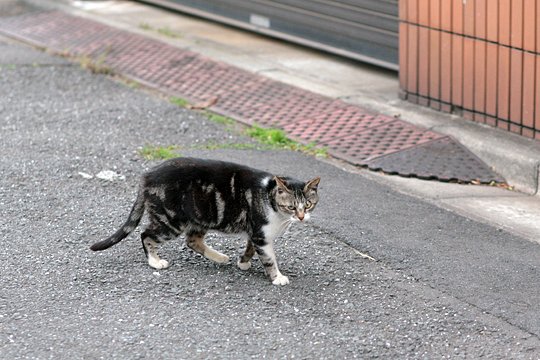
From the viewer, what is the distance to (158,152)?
316 inches

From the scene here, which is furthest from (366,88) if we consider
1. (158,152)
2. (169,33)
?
(169,33)

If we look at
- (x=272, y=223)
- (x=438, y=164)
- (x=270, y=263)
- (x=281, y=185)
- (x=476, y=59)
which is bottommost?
(x=438, y=164)

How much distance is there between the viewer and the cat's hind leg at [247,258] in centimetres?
606

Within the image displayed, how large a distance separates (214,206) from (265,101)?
3500 millimetres

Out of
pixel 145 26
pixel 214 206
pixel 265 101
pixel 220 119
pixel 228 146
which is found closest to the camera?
pixel 214 206

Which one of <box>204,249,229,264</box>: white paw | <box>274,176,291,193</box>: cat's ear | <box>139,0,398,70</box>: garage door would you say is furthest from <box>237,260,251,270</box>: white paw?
<box>139,0,398,70</box>: garage door

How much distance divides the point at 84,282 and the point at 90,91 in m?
4.19

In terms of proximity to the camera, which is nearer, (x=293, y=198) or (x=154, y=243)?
(x=293, y=198)

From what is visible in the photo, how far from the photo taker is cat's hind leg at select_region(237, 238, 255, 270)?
6.06 meters

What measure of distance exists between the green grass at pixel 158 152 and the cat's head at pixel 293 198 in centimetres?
229

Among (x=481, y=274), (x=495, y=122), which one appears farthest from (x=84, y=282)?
(x=495, y=122)

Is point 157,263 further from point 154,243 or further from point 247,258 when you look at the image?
point 247,258

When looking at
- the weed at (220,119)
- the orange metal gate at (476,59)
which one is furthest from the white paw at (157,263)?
the orange metal gate at (476,59)

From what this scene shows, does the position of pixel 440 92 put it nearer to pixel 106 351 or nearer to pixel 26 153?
pixel 26 153
